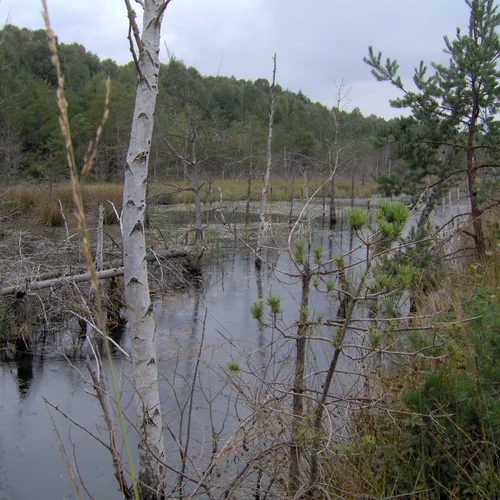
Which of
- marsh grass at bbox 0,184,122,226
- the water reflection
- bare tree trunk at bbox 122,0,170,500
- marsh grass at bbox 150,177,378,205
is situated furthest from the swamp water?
marsh grass at bbox 150,177,378,205

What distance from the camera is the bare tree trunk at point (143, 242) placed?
3371 mm

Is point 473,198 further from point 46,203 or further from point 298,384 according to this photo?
point 46,203

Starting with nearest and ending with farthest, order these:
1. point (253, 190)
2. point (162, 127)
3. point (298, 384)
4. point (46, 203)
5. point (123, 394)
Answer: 1. point (298, 384)
2. point (123, 394)
3. point (46, 203)
4. point (162, 127)
5. point (253, 190)

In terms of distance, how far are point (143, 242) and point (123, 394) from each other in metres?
3.19

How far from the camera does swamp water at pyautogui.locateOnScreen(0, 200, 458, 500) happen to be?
15.7ft

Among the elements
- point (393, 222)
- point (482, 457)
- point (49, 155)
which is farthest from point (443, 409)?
point (49, 155)

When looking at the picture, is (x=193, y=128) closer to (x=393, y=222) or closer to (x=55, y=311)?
(x=55, y=311)

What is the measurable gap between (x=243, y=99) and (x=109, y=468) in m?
57.5

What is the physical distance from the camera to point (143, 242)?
3531 millimetres

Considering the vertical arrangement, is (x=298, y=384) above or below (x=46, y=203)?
below

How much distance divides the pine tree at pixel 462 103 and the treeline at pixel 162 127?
0.75m

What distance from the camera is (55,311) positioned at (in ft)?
28.2

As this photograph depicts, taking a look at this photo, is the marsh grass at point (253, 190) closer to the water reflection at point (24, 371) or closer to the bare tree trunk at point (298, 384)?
the water reflection at point (24, 371)

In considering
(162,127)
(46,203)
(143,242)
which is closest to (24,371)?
(143,242)
